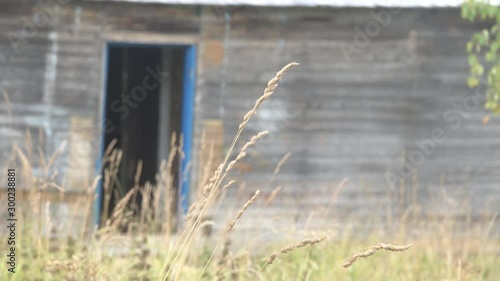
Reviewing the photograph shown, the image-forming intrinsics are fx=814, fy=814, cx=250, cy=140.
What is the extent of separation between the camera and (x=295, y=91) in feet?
29.6

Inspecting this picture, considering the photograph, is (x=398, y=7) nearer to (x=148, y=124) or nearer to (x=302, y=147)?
(x=302, y=147)

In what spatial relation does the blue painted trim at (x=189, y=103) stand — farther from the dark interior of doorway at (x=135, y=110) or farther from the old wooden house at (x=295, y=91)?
the dark interior of doorway at (x=135, y=110)

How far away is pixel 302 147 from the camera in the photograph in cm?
904

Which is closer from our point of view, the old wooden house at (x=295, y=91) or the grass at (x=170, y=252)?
the grass at (x=170, y=252)

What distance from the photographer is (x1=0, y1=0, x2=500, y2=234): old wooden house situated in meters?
8.55

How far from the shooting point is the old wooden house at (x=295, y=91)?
8.55 metres

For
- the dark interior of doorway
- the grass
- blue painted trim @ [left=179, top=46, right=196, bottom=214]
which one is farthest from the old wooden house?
the dark interior of doorway

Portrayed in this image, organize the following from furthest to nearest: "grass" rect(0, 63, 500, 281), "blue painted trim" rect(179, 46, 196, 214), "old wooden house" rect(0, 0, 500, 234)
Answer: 1. "blue painted trim" rect(179, 46, 196, 214)
2. "old wooden house" rect(0, 0, 500, 234)
3. "grass" rect(0, 63, 500, 281)

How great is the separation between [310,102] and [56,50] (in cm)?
280

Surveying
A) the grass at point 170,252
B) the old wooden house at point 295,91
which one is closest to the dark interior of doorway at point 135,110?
the old wooden house at point 295,91

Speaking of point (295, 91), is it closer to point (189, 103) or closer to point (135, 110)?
point (189, 103)

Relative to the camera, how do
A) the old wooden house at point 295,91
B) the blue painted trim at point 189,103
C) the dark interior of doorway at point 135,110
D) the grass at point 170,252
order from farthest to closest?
the dark interior of doorway at point 135,110, the blue painted trim at point 189,103, the old wooden house at point 295,91, the grass at point 170,252

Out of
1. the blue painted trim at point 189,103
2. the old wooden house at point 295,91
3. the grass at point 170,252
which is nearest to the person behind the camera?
the grass at point 170,252

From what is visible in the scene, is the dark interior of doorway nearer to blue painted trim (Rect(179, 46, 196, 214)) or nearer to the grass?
blue painted trim (Rect(179, 46, 196, 214))
